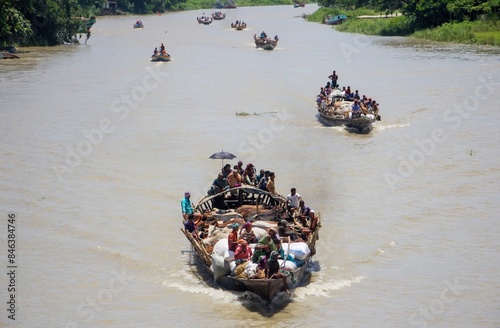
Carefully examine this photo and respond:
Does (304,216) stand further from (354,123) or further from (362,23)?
(362,23)

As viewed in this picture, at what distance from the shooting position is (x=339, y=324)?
571 inches

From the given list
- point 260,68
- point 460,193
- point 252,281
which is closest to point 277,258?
point 252,281

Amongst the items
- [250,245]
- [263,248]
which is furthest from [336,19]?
[263,248]

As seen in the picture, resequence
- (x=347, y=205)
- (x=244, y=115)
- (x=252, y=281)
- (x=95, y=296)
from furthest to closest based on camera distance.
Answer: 1. (x=244, y=115)
2. (x=347, y=205)
3. (x=95, y=296)
4. (x=252, y=281)

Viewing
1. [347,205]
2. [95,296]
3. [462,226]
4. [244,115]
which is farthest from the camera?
[244,115]

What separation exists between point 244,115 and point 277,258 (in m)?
18.9

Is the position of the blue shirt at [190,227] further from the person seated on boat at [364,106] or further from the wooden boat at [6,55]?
the wooden boat at [6,55]

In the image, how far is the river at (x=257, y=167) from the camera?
1534 cm

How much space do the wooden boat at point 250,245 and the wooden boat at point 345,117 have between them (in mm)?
10033

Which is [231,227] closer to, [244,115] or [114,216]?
[114,216]

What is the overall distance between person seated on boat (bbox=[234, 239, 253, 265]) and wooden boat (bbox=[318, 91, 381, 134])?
14.6 m

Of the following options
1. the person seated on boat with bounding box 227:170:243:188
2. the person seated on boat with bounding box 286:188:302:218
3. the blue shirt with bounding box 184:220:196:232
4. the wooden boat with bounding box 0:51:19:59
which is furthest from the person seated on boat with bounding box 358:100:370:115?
the wooden boat with bounding box 0:51:19:59

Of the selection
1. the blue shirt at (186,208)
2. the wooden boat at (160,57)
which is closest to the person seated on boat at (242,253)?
the blue shirt at (186,208)

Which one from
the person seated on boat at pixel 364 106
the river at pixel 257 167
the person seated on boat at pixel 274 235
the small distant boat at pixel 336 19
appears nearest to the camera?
the person seated on boat at pixel 274 235
